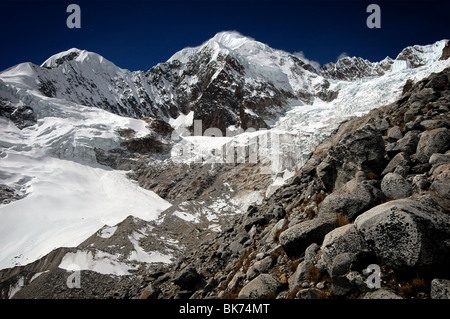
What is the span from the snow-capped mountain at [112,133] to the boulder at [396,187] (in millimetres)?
39404

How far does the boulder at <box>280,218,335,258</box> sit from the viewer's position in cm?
637

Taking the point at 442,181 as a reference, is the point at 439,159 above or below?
above

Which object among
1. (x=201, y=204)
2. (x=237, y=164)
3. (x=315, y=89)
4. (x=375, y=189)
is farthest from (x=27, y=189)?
(x=315, y=89)

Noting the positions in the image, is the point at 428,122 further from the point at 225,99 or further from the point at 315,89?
the point at 315,89

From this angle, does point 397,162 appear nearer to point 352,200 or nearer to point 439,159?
point 439,159

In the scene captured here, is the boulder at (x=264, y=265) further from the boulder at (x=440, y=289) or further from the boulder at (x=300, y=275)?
the boulder at (x=440, y=289)

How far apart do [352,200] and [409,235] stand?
1.92 m

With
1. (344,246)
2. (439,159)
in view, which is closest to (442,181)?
(439,159)

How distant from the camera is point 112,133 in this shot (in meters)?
93.2

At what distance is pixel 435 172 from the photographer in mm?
6113

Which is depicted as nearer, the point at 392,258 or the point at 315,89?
the point at 392,258

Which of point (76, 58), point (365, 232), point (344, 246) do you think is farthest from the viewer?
point (76, 58)

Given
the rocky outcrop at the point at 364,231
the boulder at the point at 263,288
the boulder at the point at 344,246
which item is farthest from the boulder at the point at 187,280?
the boulder at the point at 344,246
